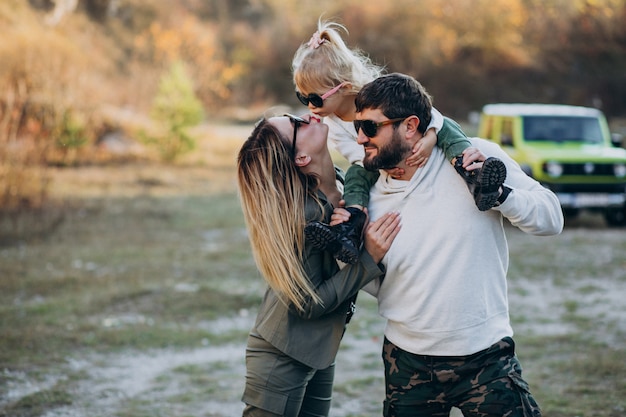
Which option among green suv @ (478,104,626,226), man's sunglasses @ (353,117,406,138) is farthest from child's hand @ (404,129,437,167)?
green suv @ (478,104,626,226)

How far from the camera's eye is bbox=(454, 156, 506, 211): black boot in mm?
2764

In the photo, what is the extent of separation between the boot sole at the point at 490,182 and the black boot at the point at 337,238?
47 cm

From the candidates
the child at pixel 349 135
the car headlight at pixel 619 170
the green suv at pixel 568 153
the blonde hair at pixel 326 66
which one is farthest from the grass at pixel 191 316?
the blonde hair at pixel 326 66

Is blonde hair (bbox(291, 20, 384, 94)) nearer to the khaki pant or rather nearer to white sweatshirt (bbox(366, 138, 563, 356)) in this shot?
white sweatshirt (bbox(366, 138, 563, 356))

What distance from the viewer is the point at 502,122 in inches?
574

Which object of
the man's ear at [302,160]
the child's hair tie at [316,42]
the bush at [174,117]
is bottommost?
the man's ear at [302,160]

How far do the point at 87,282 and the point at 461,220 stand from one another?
7.44m

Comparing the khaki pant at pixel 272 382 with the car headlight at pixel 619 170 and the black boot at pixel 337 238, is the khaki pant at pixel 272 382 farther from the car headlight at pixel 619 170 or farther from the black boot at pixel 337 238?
the car headlight at pixel 619 170

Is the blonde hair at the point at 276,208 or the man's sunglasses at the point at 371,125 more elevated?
the man's sunglasses at the point at 371,125

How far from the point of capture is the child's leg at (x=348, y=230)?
9.59ft

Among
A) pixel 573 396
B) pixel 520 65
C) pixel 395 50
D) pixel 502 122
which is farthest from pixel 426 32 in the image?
pixel 573 396

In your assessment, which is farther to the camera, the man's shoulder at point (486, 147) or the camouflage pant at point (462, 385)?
the man's shoulder at point (486, 147)

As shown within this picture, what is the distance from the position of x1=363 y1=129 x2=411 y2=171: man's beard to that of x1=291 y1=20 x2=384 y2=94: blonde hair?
66 centimetres

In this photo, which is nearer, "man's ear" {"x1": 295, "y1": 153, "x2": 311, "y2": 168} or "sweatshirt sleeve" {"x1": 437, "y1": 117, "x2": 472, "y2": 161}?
"sweatshirt sleeve" {"x1": 437, "y1": 117, "x2": 472, "y2": 161}
